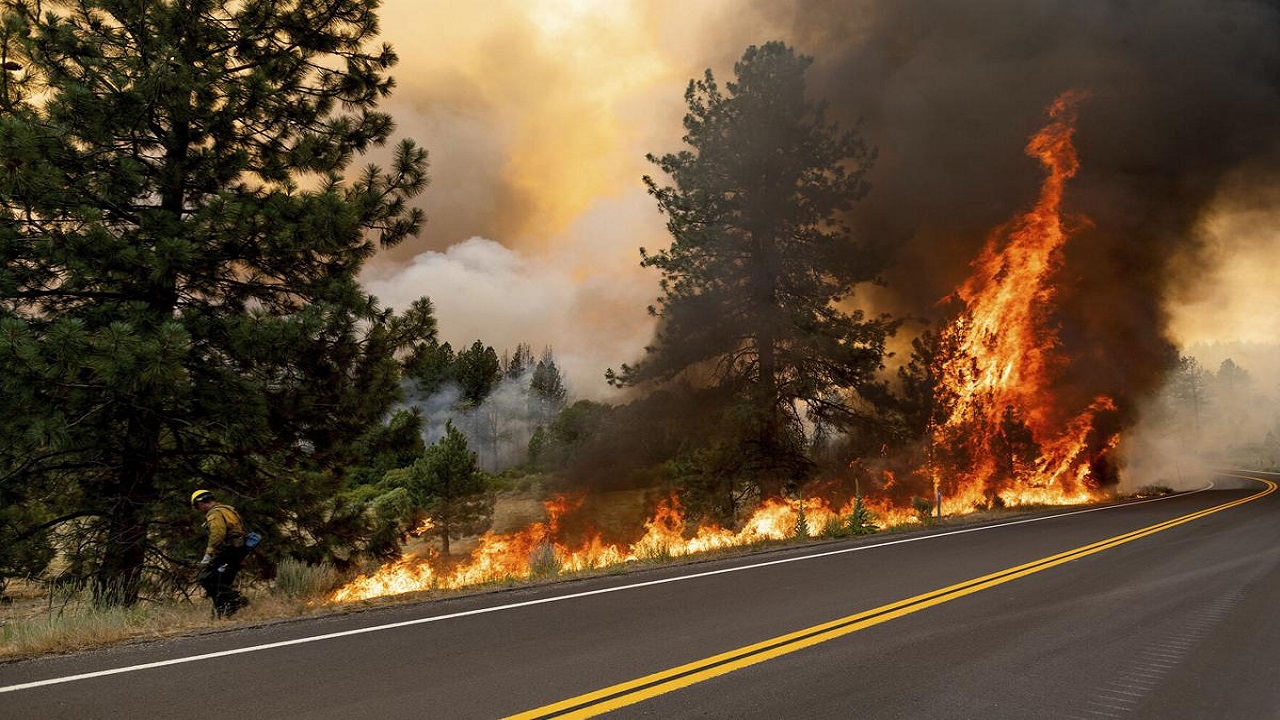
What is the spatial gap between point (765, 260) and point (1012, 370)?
450 inches

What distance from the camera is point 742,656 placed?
16.8ft

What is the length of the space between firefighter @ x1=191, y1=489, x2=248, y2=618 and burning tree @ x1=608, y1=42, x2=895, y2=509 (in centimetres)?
1496

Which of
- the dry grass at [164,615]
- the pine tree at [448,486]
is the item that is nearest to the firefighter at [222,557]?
the dry grass at [164,615]

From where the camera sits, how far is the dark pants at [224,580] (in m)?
6.77

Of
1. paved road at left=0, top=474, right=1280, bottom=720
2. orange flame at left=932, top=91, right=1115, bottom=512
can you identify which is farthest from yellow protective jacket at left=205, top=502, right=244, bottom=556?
orange flame at left=932, top=91, right=1115, bottom=512

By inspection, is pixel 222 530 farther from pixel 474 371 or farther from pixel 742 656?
pixel 474 371

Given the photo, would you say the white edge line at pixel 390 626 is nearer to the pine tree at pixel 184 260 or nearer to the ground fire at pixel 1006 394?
the pine tree at pixel 184 260

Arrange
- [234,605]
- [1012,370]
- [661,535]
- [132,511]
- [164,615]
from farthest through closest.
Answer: [1012,370]
[661,535]
[132,511]
[234,605]
[164,615]

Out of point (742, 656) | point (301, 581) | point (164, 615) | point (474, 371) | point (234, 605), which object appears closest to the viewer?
point (742, 656)

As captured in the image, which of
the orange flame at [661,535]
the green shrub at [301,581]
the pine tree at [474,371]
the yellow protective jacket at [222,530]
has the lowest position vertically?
the orange flame at [661,535]

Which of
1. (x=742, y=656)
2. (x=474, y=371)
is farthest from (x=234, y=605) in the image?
(x=474, y=371)

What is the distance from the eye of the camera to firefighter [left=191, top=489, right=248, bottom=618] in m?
6.79

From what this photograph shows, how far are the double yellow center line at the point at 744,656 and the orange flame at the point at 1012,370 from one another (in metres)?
16.2

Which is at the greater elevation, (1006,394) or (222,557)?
(1006,394)
